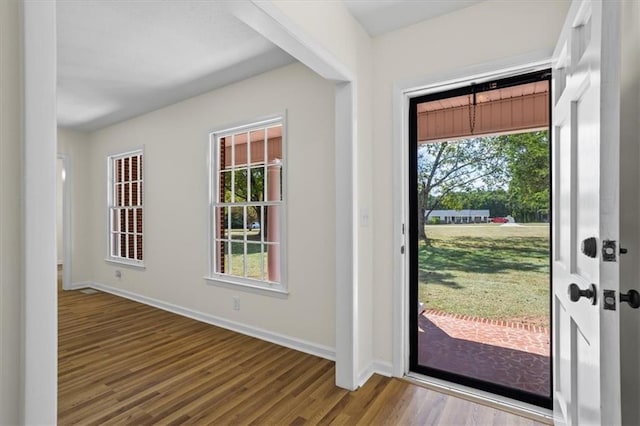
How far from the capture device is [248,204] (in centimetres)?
348

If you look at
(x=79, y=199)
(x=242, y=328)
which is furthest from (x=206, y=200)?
(x=79, y=199)

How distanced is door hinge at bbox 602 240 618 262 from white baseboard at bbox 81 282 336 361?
2.22 metres

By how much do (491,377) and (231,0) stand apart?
2829mm

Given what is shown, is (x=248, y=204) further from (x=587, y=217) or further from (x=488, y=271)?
(x=587, y=217)

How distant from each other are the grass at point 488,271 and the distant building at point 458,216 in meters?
0.05

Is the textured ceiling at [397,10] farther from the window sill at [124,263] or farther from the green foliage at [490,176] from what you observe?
the window sill at [124,263]

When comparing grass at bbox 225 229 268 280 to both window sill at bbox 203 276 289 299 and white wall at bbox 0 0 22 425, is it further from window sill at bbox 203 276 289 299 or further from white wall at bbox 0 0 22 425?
white wall at bbox 0 0 22 425

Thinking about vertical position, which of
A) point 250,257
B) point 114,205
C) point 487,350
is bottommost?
point 487,350

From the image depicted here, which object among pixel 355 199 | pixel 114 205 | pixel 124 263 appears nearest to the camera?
pixel 355 199

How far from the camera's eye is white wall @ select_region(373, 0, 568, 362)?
2020mm

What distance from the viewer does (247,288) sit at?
339 centimetres

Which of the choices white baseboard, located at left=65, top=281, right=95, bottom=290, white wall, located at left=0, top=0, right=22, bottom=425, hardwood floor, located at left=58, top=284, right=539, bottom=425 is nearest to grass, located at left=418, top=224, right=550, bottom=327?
hardwood floor, located at left=58, top=284, right=539, bottom=425

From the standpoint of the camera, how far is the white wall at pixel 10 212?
31.3 inches

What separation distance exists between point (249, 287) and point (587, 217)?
9.34ft
